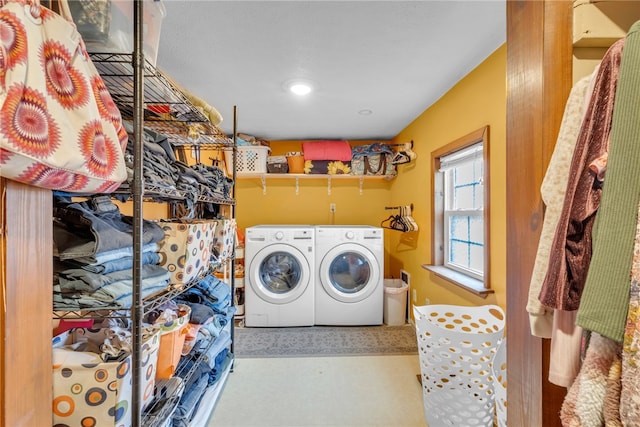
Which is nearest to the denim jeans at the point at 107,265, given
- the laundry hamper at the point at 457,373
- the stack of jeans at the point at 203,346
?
the stack of jeans at the point at 203,346

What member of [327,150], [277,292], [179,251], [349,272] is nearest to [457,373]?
[179,251]

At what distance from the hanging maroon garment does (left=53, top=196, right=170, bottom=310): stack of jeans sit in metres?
1.18

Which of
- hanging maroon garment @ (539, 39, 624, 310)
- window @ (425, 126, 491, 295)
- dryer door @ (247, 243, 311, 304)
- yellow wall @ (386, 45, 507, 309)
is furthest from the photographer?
dryer door @ (247, 243, 311, 304)

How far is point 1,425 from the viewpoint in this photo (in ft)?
2.06

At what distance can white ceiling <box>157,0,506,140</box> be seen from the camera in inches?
50.2

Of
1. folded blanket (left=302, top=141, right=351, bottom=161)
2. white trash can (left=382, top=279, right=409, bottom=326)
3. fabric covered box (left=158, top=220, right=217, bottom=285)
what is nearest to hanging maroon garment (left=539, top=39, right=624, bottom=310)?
fabric covered box (left=158, top=220, right=217, bottom=285)

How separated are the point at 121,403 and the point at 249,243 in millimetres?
1945

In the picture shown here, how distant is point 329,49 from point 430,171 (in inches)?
55.3

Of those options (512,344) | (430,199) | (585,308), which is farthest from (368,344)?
(585,308)

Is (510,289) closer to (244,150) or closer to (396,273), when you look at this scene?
(396,273)

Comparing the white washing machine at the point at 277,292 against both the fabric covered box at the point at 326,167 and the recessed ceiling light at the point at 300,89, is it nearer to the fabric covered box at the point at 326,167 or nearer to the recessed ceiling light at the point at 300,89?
the fabric covered box at the point at 326,167

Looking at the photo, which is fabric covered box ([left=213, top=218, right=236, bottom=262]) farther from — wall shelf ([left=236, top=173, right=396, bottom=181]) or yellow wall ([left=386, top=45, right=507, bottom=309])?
yellow wall ([left=386, top=45, right=507, bottom=309])

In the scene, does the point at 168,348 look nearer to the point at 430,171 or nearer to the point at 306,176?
the point at 430,171

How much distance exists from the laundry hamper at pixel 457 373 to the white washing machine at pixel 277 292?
1440 millimetres
